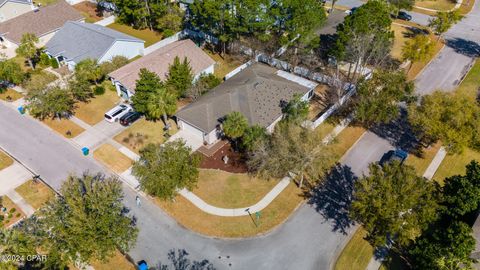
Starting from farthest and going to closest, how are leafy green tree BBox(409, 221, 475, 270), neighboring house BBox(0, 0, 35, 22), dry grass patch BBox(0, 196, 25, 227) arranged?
neighboring house BBox(0, 0, 35, 22), dry grass patch BBox(0, 196, 25, 227), leafy green tree BBox(409, 221, 475, 270)

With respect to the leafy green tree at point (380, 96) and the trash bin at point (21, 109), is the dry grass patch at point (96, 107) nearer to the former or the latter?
the trash bin at point (21, 109)

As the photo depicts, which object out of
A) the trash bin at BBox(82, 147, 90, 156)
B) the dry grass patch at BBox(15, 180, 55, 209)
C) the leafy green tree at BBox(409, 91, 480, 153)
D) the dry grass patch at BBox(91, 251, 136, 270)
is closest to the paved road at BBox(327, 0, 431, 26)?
the leafy green tree at BBox(409, 91, 480, 153)

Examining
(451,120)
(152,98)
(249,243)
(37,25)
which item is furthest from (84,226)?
(37,25)

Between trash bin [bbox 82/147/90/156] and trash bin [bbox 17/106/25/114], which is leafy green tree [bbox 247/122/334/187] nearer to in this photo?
trash bin [bbox 82/147/90/156]

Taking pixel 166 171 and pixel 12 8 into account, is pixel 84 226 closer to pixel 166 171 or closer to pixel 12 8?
pixel 166 171

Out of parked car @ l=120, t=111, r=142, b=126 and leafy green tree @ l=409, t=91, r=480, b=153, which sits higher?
leafy green tree @ l=409, t=91, r=480, b=153

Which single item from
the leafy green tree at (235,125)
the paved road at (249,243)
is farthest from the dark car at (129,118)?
the leafy green tree at (235,125)
